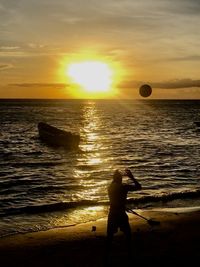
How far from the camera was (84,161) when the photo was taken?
129 feet

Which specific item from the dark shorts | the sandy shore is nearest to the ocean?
the sandy shore

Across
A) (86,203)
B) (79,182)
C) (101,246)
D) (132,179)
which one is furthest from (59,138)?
(132,179)

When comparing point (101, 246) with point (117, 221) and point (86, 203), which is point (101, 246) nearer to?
point (117, 221)

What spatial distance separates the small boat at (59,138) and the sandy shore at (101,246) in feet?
112

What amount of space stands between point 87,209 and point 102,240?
576cm

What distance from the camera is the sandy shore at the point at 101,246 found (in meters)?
12.2

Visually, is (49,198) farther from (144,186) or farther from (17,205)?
(144,186)

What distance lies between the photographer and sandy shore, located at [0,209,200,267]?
1222 cm

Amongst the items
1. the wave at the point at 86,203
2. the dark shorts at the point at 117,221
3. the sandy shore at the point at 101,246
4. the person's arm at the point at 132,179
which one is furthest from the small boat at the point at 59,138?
the dark shorts at the point at 117,221

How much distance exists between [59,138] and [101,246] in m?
39.8

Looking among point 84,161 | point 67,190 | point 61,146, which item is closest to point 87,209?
point 67,190

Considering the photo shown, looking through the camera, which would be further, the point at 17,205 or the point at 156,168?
the point at 156,168

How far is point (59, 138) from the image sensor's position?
5319 centimetres

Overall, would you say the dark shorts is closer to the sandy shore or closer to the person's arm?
the person's arm
